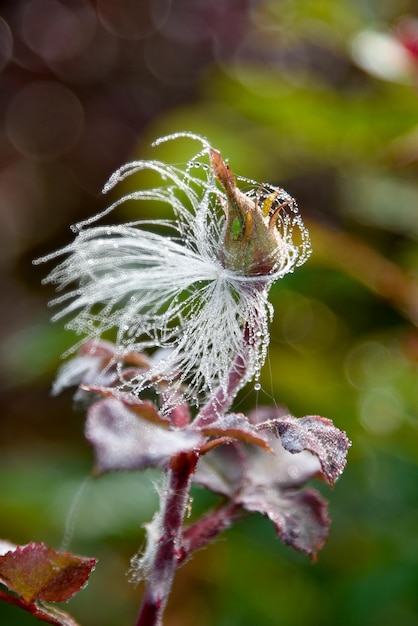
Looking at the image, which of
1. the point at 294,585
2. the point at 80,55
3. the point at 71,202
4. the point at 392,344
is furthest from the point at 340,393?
the point at 80,55

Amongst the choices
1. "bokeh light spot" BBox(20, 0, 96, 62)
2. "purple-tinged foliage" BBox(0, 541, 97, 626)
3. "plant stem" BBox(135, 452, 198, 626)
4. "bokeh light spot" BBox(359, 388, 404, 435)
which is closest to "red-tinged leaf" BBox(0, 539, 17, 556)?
"purple-tinged foliage" BBox(0, 541, 97, 626)

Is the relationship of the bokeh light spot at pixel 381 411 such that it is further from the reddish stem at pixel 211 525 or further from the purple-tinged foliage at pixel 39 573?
the purple-tinged foliage at pixel 39 573

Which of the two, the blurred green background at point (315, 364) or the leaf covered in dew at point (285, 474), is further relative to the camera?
the blurred green background at point (315, 364)

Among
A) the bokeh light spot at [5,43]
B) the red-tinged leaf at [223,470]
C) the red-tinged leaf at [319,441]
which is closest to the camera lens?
the red-tinged leaf at [319,441]

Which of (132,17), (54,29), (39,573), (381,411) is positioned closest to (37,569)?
(39,573)

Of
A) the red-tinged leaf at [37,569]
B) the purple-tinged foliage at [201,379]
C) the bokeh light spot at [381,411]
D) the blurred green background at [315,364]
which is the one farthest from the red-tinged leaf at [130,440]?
the bokeh light spot at [381,411]

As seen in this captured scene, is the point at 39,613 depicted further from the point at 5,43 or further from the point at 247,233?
the point at 5,43
